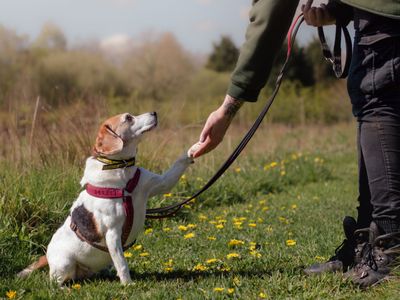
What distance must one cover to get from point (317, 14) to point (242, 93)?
2.62 feet

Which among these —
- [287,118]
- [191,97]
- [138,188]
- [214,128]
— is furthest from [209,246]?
[191,97]

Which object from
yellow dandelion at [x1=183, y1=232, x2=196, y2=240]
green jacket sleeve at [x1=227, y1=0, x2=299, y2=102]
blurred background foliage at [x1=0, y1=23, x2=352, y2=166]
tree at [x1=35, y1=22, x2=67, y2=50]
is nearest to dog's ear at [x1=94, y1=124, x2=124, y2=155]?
green jacket sleeve at [x1=227, y1=0, x2=299, y2=102]

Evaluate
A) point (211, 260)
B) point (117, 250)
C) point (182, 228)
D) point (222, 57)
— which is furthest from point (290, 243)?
point (222, 57)

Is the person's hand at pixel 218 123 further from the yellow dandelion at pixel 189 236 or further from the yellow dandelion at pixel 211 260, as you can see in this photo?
the yellow dandelion at pixel 189 236

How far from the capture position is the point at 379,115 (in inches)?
111

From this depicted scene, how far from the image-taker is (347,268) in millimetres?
3246

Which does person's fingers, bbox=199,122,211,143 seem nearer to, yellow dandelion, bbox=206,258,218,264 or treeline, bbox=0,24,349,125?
yellow dandelion, bbox=206,258,218,264

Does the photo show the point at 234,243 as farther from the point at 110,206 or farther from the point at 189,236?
the point at 110,206

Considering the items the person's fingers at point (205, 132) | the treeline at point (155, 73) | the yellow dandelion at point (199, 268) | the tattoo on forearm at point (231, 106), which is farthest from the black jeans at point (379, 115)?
the treeline at point (155, 73)

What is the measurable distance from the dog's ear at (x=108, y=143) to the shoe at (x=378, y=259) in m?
1.56

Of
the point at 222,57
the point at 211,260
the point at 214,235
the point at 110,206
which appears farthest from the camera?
the point at 222,57

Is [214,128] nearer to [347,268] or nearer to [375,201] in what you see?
[375,201]

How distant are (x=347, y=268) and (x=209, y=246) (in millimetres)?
1467

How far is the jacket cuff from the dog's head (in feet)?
2.94
